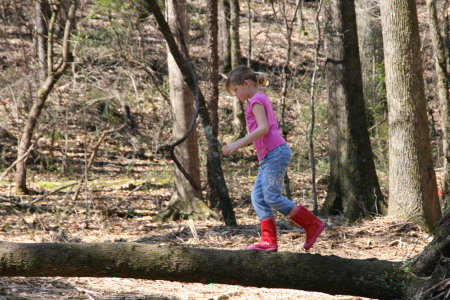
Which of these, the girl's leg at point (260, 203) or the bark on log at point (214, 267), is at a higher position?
the girl's leg at point (260, 203)

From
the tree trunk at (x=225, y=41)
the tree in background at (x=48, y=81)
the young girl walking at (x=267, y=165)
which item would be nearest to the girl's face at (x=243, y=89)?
the young girl walking at (x=267, y=165)

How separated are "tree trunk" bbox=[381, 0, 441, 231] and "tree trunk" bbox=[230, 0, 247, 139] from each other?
8636 millimetres

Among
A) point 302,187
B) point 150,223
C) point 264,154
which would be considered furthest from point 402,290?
point 302,187

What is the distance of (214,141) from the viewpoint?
764 centimetres

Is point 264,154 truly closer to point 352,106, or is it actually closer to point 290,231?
point 290,231

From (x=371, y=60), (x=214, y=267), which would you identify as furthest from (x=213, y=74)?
(x=371, y=60)

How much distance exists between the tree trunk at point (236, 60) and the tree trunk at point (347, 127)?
7.82 metres

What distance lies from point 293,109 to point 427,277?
15262 mm

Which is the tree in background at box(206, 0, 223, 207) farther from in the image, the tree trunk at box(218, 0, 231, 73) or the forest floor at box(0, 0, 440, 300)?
the tree trunk at box(218, 0, 231, 73)

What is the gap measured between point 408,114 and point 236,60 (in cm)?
1209

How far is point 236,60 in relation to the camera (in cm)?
1942

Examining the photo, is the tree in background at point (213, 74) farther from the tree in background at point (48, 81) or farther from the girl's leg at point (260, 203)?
the girl's leg at point (260, 203)

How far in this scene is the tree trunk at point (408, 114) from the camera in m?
7.81

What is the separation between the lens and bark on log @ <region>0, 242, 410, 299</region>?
4.13 metres
